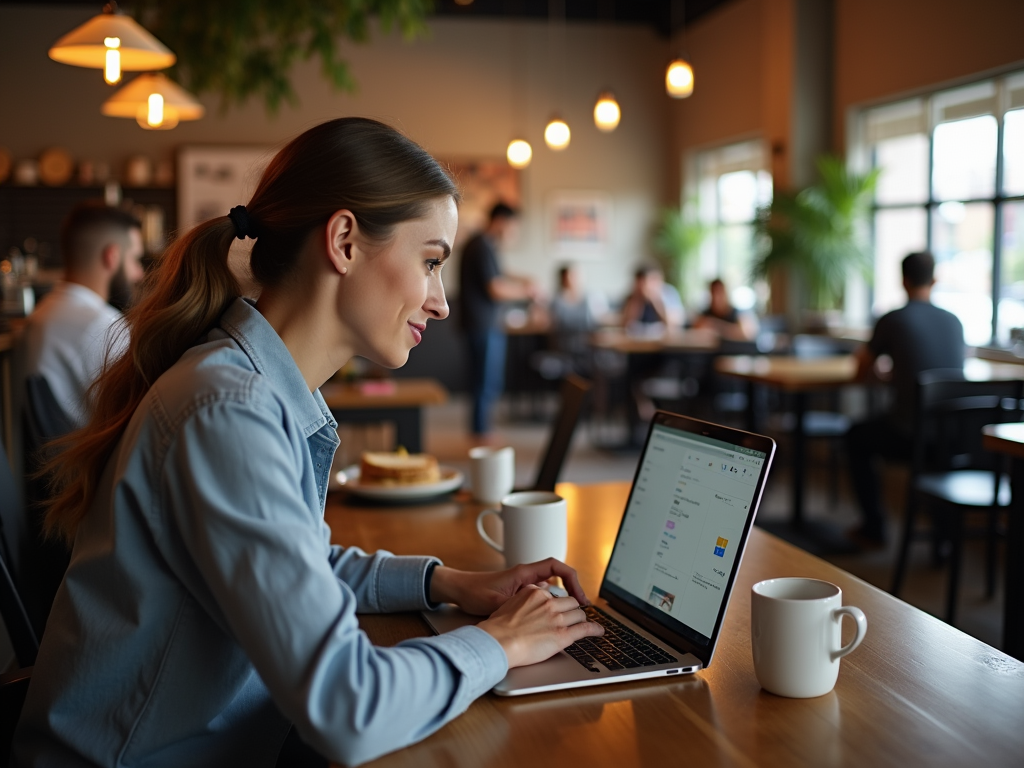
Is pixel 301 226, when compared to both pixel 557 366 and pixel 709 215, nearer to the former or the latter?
pixel 557 366

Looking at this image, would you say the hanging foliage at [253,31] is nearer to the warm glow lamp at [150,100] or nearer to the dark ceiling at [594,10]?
the warm glow lamp at [150,100]

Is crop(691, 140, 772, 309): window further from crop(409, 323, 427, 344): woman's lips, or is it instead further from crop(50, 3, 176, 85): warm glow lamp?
crop(409, 323, 427, 344): woman's lips

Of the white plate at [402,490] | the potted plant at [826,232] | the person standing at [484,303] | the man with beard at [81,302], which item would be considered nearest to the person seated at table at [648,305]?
the person standing at [484,303]

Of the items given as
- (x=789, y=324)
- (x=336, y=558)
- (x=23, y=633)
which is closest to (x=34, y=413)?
(x=23, y=633)

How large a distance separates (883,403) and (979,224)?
4.02ft

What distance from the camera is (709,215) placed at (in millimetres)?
9820

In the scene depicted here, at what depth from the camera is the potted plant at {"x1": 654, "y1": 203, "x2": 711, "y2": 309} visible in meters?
9.52

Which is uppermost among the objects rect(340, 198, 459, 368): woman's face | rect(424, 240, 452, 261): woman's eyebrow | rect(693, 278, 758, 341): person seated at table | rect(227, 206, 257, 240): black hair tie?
rect(227, 206, 257, 240): black hair tie

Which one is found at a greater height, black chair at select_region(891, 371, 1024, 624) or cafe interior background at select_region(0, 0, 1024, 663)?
cafe interior background at select_region(0, 0, 1024, 663)

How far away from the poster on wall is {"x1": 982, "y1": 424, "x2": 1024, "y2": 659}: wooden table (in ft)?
27.0

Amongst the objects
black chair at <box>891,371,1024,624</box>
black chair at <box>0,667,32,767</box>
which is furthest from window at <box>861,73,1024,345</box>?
black chair at <box>0,667,32,767</box>

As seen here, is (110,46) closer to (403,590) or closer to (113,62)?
(113,62)

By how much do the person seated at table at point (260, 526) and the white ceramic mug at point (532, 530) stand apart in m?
0.13

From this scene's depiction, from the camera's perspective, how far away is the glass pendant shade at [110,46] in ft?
9.45
